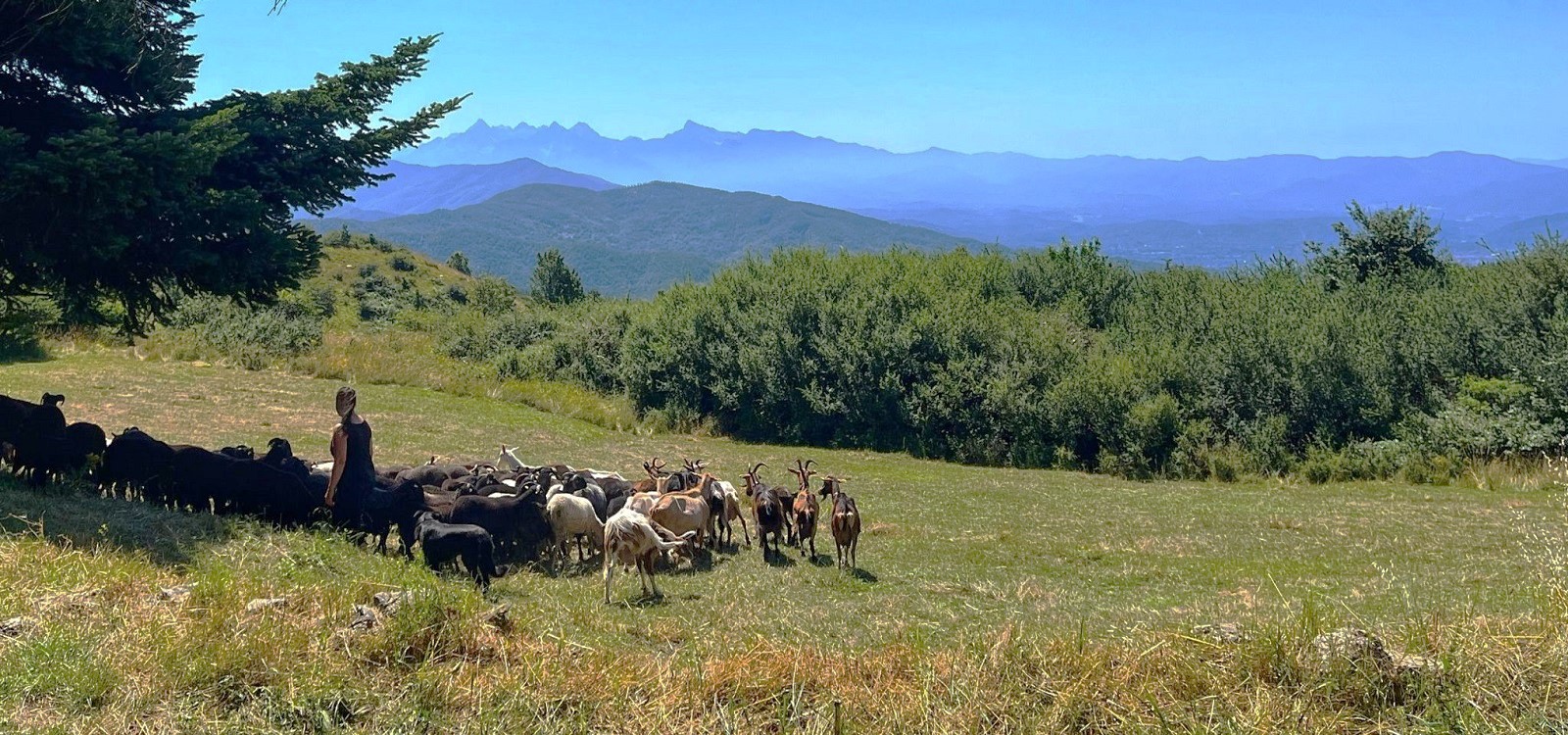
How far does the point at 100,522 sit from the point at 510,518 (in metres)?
3.96

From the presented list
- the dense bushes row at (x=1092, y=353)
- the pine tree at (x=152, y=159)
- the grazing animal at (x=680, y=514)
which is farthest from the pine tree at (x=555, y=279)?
the grazing animal at (x=680, y=514)

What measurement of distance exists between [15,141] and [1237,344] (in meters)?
27.2

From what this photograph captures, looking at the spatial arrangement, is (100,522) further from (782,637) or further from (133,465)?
(782,637)

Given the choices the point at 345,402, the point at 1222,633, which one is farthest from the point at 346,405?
the point at 1222,633

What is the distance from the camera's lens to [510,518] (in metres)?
11.5

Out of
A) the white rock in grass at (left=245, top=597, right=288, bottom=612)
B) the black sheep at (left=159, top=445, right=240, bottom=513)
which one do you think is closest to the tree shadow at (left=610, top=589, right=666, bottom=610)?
the white rock in grass at (left=245, top=597, right=288, bottom=612)

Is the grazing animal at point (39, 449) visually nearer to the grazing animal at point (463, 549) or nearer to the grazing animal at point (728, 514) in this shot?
the grazing animal at point (463, 549)

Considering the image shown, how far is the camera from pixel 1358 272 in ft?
116

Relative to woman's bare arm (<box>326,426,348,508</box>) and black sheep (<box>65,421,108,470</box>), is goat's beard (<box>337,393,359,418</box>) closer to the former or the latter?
woman's bare arm (<box>326,426,348,508</box>)

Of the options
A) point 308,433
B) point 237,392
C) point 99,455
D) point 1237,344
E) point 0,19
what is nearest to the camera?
point 99,455

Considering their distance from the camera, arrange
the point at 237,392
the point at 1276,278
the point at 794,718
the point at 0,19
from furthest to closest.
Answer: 1. the point at 1276,278
2. the point at 237,392
3. the point at 0,19
4. the point at 794,718

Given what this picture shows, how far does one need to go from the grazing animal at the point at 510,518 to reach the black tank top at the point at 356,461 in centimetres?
103

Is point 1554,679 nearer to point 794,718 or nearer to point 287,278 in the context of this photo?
point 794,718

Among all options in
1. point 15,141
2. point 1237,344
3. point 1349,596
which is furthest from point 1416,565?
point 15,141
